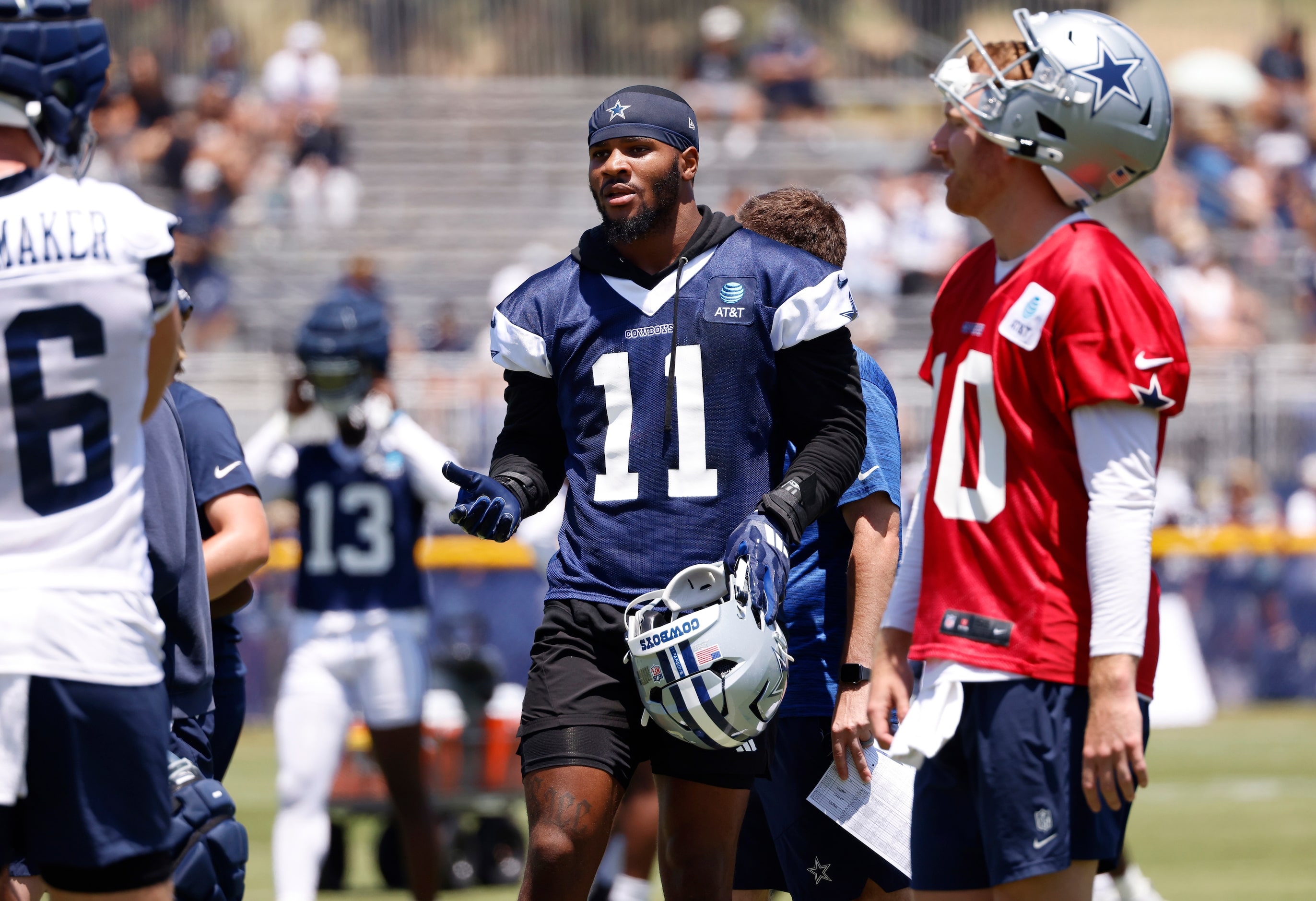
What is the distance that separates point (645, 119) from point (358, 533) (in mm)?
3349

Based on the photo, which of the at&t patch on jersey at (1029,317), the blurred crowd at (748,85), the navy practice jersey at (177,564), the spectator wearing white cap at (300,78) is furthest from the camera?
the blurred crowd at (748,85)

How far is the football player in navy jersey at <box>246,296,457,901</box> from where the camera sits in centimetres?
693

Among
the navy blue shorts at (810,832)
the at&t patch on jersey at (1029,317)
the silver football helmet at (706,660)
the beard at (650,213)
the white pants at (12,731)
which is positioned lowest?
the navy blue shorts at (810,832)

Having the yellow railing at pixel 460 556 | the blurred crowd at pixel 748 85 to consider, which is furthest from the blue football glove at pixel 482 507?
the blurred crowd at pixel 748 85

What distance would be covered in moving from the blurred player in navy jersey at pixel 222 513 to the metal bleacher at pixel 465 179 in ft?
45.0

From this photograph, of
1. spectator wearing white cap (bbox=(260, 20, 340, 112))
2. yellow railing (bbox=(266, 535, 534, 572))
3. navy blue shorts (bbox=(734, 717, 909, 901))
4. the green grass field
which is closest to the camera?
navy blue shorts (bbox=(734, 717, 909, 901))

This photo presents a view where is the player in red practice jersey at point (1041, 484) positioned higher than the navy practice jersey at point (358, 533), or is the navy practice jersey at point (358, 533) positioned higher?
the player in red practice jersey at point (1041, 484)

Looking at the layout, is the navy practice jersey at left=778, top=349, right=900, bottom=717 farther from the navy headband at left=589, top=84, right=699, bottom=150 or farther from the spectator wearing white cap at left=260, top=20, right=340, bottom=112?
the spectator wearing white cap at left=260, top=20, right=340, bottom=112

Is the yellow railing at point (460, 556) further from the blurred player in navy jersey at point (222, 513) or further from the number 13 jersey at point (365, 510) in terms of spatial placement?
the blurred player in navy jersey at point (222, 513)

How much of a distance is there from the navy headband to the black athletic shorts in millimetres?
1173

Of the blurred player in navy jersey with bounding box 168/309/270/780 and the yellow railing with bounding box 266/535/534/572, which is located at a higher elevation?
the blurred player in navy jersey with bounding box 168/309/270/780

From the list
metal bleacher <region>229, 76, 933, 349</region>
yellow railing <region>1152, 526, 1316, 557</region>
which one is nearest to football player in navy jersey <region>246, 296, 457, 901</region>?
yellow railing <region>1152, 526, 1316, 557</region>

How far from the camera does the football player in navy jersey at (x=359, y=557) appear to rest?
6.93m

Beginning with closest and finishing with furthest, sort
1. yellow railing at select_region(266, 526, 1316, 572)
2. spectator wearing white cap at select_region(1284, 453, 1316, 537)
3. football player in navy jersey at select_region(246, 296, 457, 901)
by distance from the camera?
football player in navy jersey at select_region(246, 296, 457, 901) < yellow railing at select_region(266, 526, 1316, 572) < spectator wearing white cap at select_region(1284, 453, 1316, 537)
